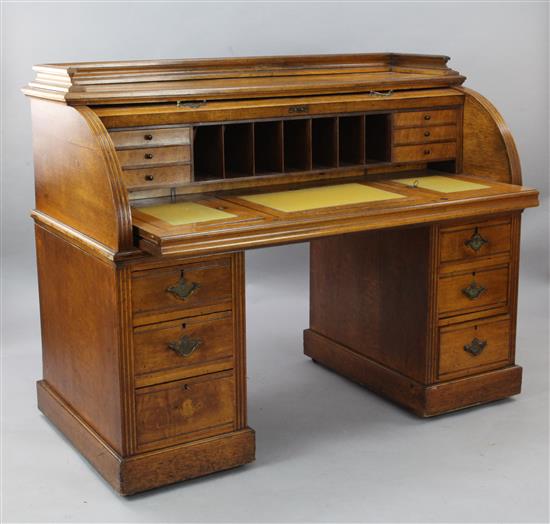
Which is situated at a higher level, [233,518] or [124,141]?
[124,141]

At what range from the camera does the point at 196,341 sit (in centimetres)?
340

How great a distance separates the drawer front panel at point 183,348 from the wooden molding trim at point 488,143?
4.09 ft

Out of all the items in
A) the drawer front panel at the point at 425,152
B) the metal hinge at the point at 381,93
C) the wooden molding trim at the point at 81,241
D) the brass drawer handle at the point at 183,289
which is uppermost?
the metal hinge at the point at 381,93

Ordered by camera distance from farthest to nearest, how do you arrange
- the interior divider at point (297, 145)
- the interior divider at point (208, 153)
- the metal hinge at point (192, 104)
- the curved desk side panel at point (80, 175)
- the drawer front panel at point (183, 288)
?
the interior divider at point (297, 145)
the interior divider at point (208, 153)
the metal hinge at point (192, 104)
the drawer front panel at point (183, 288)
the curved desk side panel at point (80, 175)

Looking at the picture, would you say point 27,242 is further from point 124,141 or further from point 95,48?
point 124,141

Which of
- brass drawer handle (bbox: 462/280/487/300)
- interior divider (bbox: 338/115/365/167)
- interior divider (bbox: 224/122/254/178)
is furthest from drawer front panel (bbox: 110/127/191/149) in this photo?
brass drawer handle (bbox: 462/280/487/300)

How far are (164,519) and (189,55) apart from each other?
2.73m

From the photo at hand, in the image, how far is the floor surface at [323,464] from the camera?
129 inches

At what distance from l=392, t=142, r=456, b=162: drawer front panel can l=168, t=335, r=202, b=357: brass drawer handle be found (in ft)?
3.66

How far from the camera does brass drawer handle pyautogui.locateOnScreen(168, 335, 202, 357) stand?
3363 millimetres

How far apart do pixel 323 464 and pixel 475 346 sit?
0.81 m

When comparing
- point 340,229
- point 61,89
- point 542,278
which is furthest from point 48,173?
point 542,278

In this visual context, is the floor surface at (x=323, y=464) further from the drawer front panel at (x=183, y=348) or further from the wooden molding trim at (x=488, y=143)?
the wooden molding trim at (x=488, y=143)

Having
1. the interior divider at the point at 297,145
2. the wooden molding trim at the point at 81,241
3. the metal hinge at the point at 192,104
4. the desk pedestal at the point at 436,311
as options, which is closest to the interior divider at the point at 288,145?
the interior divider at the point at 297,145
